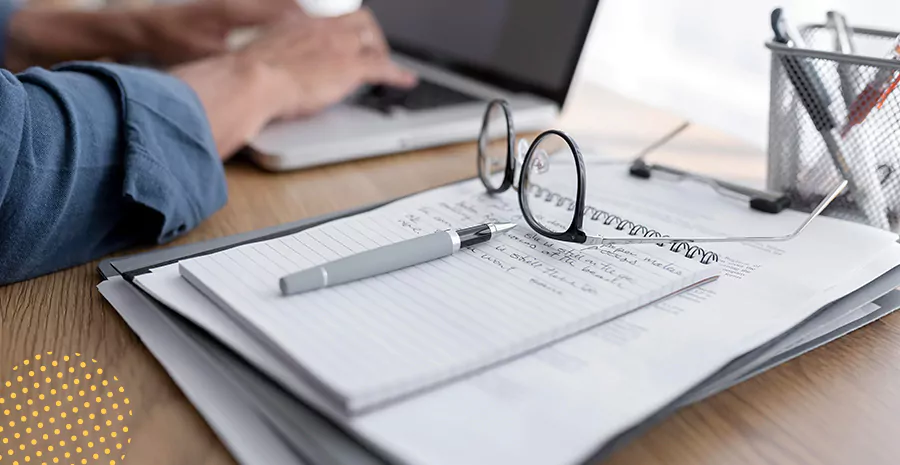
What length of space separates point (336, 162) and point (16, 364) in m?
0.40

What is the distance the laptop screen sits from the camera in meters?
0.89

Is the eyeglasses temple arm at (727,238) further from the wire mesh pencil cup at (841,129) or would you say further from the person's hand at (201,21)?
the person's hand at (201,21)

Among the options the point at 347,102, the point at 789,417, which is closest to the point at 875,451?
the point at 789,417

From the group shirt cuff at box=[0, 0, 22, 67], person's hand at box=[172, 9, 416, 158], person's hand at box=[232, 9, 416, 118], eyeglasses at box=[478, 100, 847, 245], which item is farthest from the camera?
shirt cuff at box=[0, 0, 22, 67]

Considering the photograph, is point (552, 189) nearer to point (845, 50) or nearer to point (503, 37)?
point (845, 50)

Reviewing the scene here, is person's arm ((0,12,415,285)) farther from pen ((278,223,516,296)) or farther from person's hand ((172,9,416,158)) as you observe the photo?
pen ((278,223,516,296))

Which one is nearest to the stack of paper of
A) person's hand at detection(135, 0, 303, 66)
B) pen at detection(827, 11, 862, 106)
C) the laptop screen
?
pen at detection(827, 11, 862, 106)

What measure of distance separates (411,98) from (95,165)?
0.47 metres

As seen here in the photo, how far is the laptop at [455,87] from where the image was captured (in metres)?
0.79

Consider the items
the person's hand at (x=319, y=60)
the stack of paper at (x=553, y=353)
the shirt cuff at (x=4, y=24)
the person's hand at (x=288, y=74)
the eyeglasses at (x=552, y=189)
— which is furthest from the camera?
the shirt cuff at (x=4, y=24)

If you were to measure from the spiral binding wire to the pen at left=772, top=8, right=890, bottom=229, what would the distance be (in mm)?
156

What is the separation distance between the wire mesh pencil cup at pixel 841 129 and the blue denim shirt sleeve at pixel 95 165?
18.2 inches

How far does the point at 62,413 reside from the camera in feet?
1.26

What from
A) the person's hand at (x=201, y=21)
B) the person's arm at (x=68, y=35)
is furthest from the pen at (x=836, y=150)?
the person's arm at (x=68, y=35)
